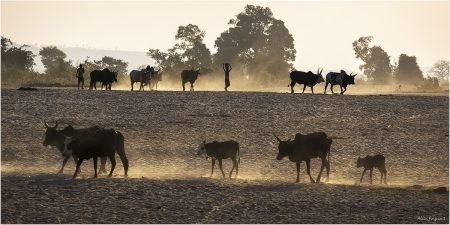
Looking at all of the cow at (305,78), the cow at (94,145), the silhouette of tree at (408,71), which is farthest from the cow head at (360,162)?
the silhouette of tree at (408,71)

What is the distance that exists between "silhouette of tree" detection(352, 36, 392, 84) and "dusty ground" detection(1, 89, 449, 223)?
82.0 m

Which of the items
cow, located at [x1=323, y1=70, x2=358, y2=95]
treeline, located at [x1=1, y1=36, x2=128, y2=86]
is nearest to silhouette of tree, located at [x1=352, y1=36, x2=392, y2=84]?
treeline, located at [x1=1, y1=36, x2=128, y2=86]

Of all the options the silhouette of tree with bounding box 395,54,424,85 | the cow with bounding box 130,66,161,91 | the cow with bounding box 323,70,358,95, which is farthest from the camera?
the silhouette of tree with bounding box 395,54,424,85

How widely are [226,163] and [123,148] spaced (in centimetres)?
404

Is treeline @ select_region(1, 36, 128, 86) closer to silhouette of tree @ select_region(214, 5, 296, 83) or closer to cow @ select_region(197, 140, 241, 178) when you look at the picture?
silhouette of tree @ select_region(214, 5, 296, 83)

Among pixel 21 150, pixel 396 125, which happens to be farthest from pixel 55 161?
pixel 396 125

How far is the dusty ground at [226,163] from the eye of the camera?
17.0 metres

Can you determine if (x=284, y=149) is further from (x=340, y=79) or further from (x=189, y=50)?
(x=189, y=50)

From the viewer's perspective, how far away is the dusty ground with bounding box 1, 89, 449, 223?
17.0 meters

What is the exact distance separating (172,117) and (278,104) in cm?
611

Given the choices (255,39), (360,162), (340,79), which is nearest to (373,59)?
(255,39)

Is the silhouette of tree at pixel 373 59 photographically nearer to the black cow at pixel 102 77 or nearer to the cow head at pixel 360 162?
the black cow at pixel 102 77

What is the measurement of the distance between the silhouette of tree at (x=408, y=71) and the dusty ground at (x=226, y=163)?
6315 centimetres

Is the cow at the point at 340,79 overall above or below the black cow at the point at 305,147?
above
